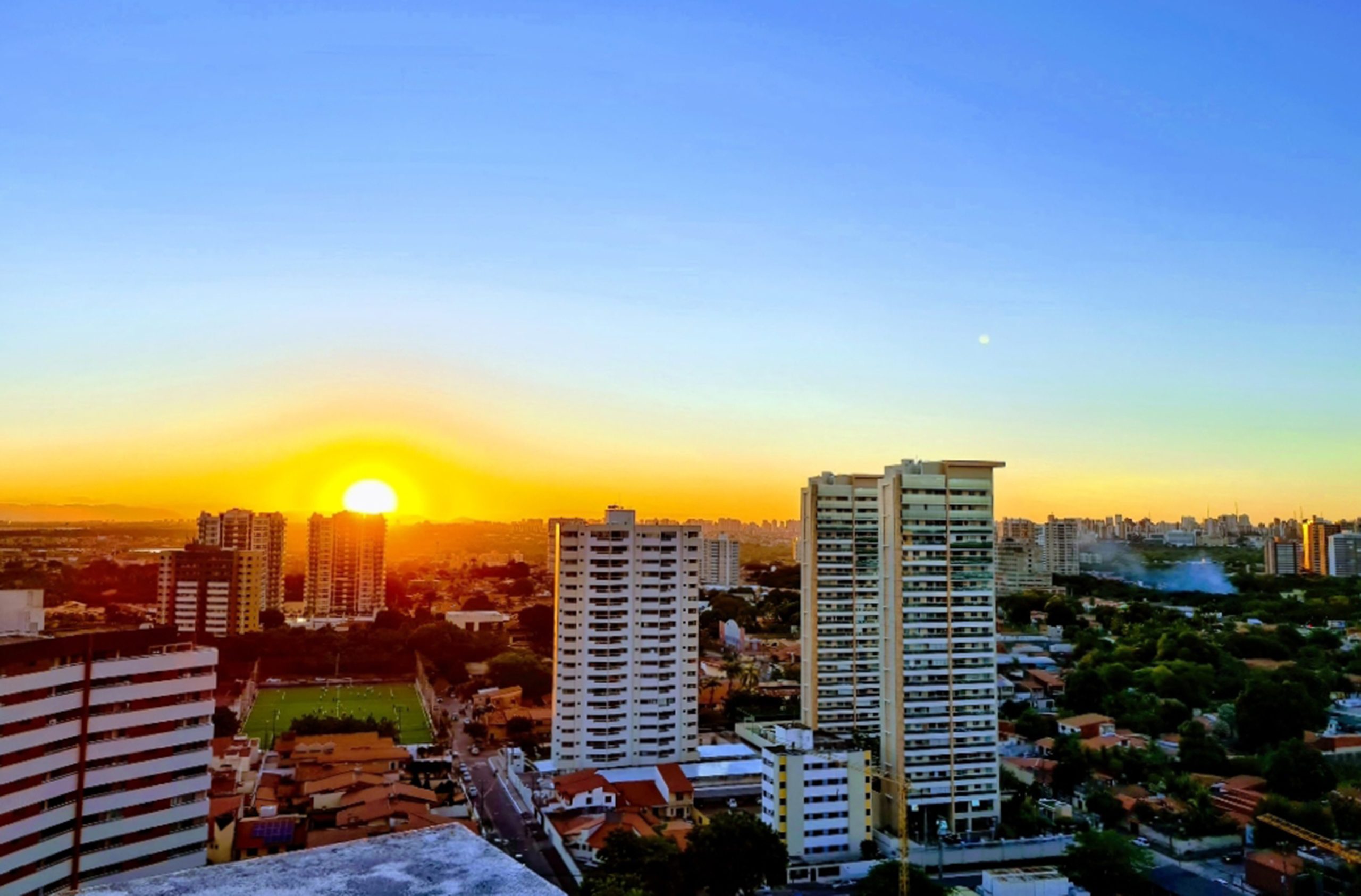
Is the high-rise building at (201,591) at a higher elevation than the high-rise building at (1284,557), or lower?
lower

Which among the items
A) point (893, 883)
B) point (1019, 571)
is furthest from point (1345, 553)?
point (893, 883)

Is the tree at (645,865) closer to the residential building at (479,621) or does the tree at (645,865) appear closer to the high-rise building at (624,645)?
→ the high-rise building at (624,645)

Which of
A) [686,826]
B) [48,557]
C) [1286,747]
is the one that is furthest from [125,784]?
[48,557]

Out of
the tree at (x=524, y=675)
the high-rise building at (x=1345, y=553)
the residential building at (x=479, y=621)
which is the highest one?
the high-rise building at (x=1345, y=553)

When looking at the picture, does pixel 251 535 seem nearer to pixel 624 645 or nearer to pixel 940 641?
pixel 624 645

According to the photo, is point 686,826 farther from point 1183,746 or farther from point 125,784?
point 1183,746

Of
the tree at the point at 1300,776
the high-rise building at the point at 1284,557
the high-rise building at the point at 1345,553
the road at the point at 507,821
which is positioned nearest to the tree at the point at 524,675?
the road at the point at 507,821

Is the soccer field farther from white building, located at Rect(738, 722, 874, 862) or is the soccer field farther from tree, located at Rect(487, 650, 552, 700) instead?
white building, located at Rect(738, 722, 874, 862)
